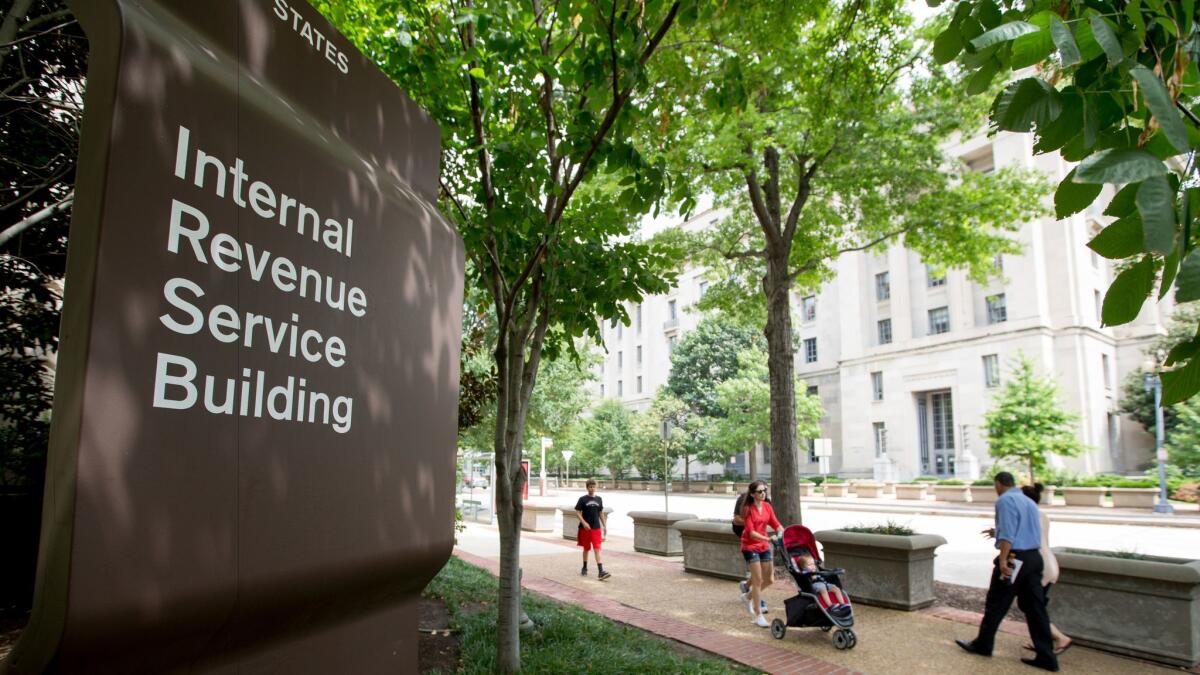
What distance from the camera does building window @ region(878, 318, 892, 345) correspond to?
162 ft

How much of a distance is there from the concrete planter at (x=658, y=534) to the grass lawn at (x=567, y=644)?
5740 mm

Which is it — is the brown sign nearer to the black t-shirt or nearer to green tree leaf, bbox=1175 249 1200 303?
green tree leaf, bbox=1175 249 1200 303

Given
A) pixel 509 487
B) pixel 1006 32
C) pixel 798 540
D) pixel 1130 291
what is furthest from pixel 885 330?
pixel 1006 32

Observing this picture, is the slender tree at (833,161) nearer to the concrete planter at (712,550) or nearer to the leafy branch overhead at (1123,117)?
the concrete planter at (712,550)

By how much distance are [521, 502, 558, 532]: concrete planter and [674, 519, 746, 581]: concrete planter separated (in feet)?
28.0

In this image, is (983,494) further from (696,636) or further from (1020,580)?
(696,636)

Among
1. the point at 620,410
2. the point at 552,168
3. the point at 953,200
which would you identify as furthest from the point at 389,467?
the point at 620,410

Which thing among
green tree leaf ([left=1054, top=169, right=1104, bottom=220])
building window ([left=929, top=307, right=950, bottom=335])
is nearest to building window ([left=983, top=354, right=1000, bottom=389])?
building window ([left=929, top=307, right=950, bottom=335])

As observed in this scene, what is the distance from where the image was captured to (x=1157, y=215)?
132 cm

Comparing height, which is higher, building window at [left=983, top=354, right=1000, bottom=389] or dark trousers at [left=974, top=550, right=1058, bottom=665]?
building window at [left=983, top=354, right=1000, bottom=389]

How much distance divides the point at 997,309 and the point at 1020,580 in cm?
4151

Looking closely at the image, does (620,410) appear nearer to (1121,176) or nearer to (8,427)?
(8,427)

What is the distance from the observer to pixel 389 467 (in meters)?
2.14

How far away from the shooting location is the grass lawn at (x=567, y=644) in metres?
6.01
